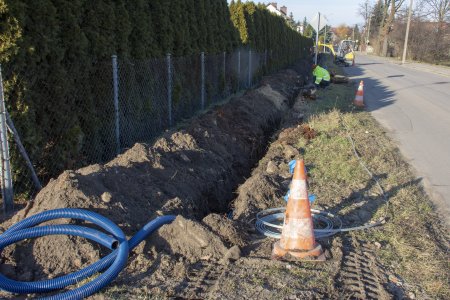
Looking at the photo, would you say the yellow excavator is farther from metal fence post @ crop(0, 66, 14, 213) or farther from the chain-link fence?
metal fence post @ crop(0, 66, 14, 213)

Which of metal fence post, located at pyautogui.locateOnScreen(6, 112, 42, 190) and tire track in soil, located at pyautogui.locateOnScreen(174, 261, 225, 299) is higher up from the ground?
metal fence post, located at pyautogui.locateOnScreen(6, 112, 42, 190)

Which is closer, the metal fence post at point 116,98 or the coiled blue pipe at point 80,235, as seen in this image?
the coiled blue pipe at point 80,235

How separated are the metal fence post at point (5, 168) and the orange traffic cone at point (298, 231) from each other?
3123mm

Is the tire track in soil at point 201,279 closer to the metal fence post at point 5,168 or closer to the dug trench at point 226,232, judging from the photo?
the dug trench at point 226,232

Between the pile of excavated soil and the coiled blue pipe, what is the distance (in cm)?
15

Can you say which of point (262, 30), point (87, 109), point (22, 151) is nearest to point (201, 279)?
point (22, 151)

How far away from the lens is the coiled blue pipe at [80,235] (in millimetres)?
3373

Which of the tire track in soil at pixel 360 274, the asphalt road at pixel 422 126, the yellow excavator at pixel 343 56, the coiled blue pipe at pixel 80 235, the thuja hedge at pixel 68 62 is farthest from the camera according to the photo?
the yellow excavator at pixel 343 56

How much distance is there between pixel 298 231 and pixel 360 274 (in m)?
0.68

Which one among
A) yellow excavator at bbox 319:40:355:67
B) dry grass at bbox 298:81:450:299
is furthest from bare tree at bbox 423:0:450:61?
dry grass at bbox 298:81:450:299

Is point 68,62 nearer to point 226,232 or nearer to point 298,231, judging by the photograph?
point 226,232

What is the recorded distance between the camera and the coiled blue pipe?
3373mm

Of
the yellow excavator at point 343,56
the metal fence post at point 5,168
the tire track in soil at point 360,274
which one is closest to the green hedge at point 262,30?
the yellow excavator at point 343,56

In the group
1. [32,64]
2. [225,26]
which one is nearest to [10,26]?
[32,64]
